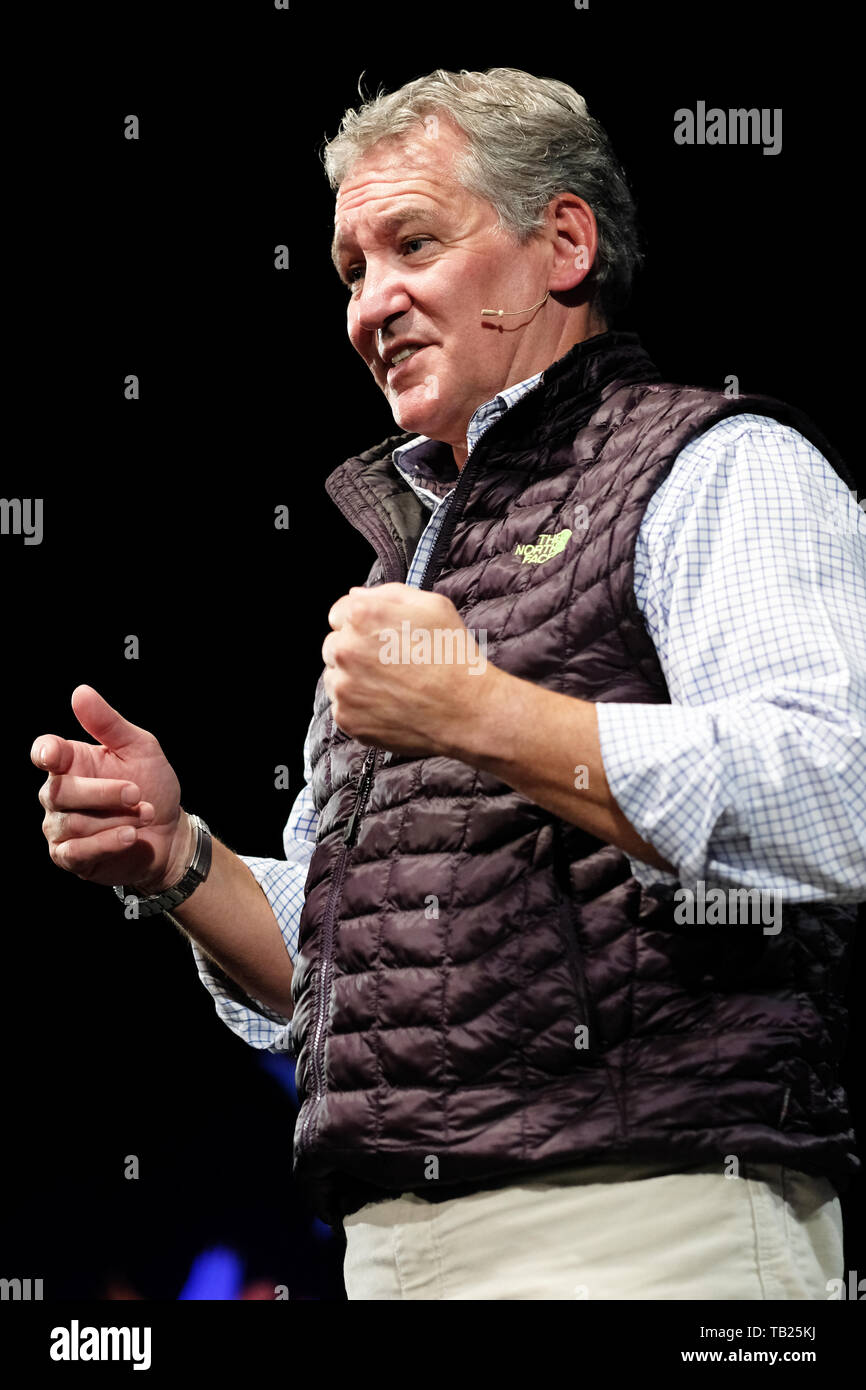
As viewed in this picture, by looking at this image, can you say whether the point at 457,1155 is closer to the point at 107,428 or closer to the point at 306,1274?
the point at 306,1274

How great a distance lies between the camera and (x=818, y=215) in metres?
2.61

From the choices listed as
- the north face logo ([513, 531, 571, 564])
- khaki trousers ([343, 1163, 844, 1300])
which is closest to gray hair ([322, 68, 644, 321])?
the north face logo ([513, 531, 571, 564])

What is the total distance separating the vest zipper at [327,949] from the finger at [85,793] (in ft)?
0.89

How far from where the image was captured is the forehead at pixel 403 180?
1.71 meters

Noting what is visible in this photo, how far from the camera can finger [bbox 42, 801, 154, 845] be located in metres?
1.61

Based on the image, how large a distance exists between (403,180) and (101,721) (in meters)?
0.72

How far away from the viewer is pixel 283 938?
181 cm

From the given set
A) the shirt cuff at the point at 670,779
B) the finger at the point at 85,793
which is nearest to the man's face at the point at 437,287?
the finger at the point at 85,793

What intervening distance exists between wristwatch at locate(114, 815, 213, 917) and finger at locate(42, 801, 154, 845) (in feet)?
0.43

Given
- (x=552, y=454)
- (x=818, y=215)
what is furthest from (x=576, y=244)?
(x=818, y=215)

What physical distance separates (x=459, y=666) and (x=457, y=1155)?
42cm

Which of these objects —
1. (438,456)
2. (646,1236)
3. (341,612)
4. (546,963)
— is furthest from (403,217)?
(646,1236)

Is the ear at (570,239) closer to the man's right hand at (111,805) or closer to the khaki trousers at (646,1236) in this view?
the man's right hand at (111,805)

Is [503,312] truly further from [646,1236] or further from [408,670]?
[646,1236]
